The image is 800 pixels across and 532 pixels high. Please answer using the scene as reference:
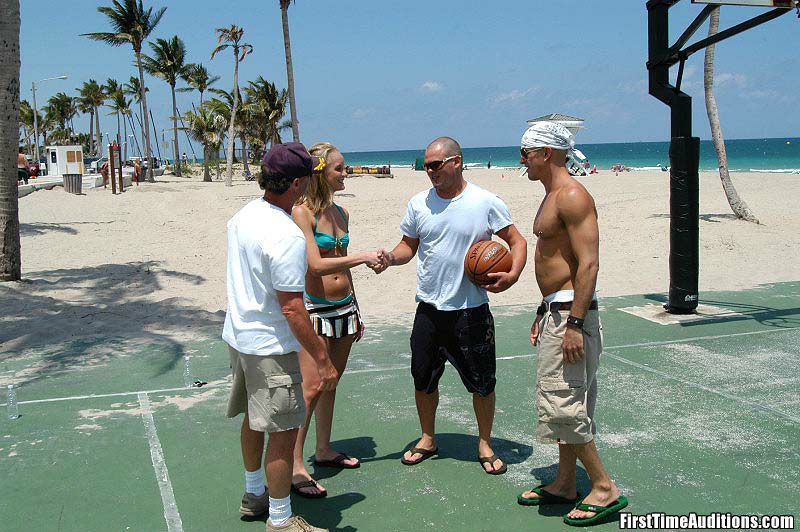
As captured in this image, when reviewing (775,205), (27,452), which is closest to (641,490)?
(27,452)

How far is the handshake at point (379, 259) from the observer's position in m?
4.43

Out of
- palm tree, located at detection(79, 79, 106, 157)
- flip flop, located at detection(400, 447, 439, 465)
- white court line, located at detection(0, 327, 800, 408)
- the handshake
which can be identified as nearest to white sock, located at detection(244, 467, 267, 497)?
flip flop, located at detection(400, 447, 439, 465)

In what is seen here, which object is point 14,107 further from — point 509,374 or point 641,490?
point 641,490

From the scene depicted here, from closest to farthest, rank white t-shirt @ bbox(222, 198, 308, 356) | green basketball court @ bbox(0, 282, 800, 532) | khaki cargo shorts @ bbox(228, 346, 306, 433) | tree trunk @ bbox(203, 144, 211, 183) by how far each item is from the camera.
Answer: white t-shirt @ bbox(222, 198, 308, 356), khaki cargo shorts @ bbox(228, 346, 306, 433), green basketball court @ bbox(0, 282, 800, 532), tree trunk @ bbox(203, 144, 211, 183)

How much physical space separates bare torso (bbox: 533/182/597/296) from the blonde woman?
3.47 feet

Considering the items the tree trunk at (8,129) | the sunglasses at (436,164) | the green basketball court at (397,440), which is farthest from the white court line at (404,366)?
the tree trunk at (8,129)

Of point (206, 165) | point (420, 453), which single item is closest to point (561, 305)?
point (420, 453)

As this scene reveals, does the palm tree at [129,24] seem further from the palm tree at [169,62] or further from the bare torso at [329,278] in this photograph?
the bare torso at [329,278]

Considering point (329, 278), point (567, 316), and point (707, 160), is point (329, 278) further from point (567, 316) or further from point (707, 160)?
point (707, 160)

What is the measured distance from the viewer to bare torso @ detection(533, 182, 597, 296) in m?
3.86

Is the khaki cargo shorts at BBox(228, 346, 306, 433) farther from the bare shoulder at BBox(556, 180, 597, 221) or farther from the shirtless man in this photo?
the bare shoulder at BBox(556, 180, 597, 221)

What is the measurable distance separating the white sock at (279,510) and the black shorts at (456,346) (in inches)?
53.3

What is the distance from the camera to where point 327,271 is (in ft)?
13.8

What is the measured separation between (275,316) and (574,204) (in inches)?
62.9
